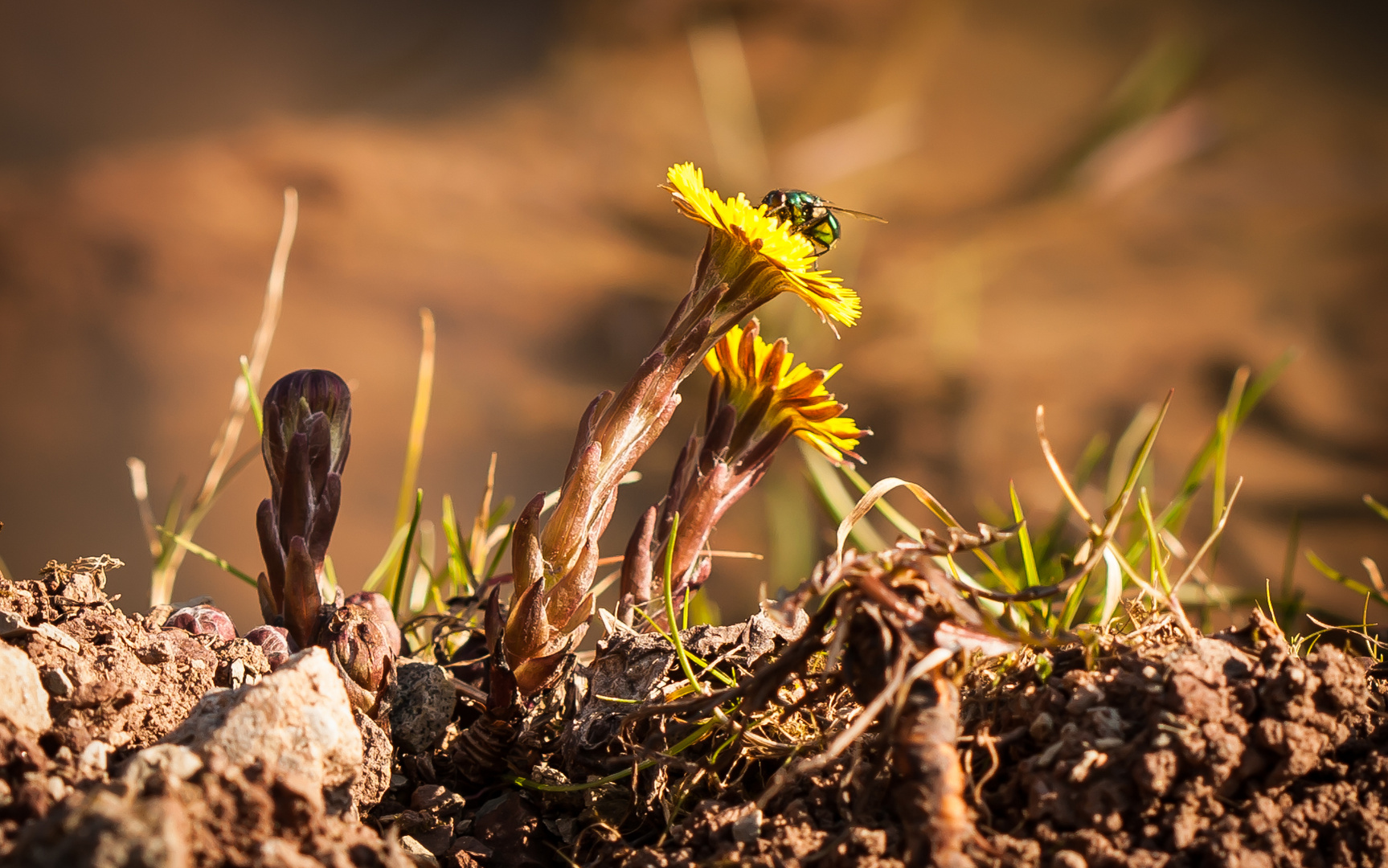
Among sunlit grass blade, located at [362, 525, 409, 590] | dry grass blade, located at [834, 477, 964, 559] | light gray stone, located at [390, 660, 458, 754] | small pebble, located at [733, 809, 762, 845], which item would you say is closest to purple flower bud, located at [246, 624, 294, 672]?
light gray stone, located at [390, 660, 458, 754]

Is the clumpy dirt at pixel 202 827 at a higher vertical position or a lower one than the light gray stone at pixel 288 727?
lower

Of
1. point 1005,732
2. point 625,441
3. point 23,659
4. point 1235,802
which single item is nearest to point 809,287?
point 625,441

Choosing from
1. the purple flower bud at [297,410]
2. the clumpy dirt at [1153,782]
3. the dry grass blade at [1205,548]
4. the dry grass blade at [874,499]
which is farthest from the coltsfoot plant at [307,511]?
the dry grass blade at [1205,548]

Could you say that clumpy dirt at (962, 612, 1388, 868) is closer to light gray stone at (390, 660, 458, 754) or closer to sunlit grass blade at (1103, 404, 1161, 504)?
light gray stone at (390, 660, 458, 754)

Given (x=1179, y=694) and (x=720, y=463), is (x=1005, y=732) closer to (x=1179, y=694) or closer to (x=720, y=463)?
(x=1179, y=694)

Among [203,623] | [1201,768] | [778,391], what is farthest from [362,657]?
[1201,768]

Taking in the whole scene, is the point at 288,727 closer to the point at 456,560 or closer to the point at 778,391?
the point at 778,391

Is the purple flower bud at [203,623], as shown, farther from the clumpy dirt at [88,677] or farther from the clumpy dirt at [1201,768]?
the clumpy dirt at [1201,768]
